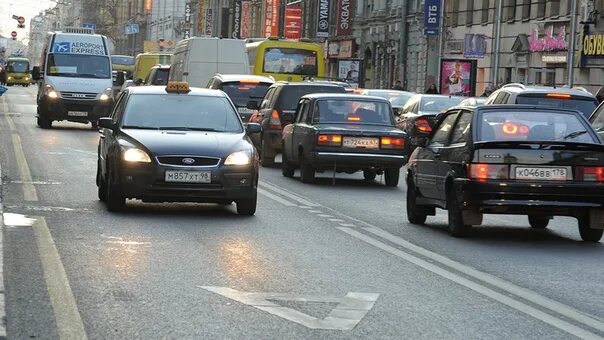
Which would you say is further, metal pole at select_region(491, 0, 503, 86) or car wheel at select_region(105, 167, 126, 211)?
metal pole at select_region(491, 0, 503, 86)

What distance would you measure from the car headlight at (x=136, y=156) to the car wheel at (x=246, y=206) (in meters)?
1.15

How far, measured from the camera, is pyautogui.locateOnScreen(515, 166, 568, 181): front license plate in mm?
15539

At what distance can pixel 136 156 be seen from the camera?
1723cm

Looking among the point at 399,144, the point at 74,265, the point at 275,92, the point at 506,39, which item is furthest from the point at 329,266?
the point at 506,39

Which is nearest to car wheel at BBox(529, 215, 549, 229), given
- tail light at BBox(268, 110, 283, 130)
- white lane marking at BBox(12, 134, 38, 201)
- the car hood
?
the car hood

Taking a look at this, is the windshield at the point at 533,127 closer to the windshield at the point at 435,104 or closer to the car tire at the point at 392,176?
the car tire at the point at 392,176

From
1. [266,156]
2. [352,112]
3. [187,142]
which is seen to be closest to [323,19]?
[266,156]

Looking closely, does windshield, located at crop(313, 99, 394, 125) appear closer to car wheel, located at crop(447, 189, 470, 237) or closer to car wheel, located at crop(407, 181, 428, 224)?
car wheel, located at crop(407, 181, 428, 224)

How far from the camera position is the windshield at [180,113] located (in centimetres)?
1838

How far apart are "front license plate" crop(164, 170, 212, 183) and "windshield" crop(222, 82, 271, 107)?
17.2m

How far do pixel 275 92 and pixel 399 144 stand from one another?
599cm

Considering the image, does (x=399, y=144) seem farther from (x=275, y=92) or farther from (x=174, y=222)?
(x=174, y=222)

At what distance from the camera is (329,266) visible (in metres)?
12.8

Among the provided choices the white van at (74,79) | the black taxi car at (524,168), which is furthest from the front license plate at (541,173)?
the white van at (74,79)
